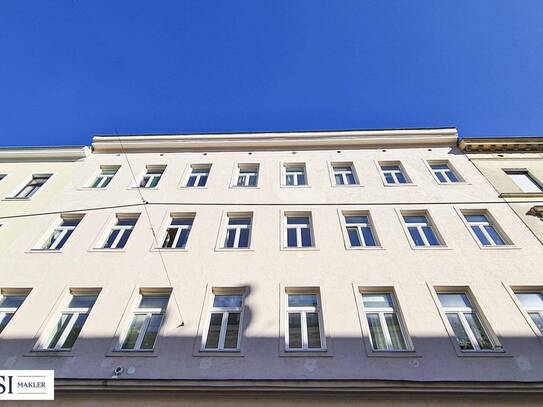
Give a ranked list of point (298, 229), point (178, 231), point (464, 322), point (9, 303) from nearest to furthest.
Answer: point (464, 322) → point (9, 303) → point (298, 229) → point (178, 231)

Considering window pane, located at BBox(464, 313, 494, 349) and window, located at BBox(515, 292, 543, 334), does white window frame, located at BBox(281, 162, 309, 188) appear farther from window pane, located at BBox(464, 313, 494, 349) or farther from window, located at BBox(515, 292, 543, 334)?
window, located at BBox(515, 292, 543, 334)

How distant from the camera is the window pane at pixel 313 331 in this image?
7199 mm

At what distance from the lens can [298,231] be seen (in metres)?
10.4

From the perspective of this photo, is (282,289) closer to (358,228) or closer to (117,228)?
(358,228)

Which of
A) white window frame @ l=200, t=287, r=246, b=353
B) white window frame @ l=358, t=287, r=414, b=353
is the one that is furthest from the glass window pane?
white window frame @ l=358, t=287, r=414, b=353

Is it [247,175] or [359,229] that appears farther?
[247,175]

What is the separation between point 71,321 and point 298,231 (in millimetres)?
6942

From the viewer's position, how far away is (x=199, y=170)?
46.2ft

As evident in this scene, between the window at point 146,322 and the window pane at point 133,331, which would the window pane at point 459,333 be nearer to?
the window at point 146,322

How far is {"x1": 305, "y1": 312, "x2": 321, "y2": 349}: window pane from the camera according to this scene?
23.6 feet

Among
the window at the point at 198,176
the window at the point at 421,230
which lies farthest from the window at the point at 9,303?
the window at the point at 421,230

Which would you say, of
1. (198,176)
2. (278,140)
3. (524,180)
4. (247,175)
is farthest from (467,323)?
(198,176)

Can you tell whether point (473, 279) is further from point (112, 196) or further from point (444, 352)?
point (112, 196)

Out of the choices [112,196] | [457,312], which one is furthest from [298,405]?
[112,196]
